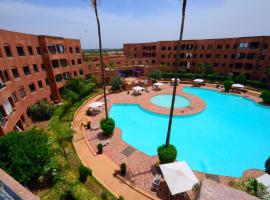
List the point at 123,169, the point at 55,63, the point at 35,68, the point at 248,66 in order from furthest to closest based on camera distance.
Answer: the point at 248,66 → the point at 55,63 → the point at 35,68 → the point at 123,169

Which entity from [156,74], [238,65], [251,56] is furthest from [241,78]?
[156,74]

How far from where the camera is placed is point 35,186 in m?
10.7

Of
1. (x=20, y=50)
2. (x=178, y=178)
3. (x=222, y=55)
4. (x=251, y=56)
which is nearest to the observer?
(x=178, y=178)

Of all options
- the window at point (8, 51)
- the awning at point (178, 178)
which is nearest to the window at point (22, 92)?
the window at point (8, 51)

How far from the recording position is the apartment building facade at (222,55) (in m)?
39.8

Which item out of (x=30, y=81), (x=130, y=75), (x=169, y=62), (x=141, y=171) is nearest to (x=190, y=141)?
(x=141, y=171)

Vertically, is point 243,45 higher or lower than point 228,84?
higher

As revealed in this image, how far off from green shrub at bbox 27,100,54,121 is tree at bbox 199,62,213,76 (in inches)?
1803

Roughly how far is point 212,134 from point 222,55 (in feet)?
122

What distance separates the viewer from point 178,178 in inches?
436

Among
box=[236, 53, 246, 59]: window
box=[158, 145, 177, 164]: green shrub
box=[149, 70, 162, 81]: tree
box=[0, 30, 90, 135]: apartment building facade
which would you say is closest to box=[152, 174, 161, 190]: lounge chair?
box=[158, 145, 177, 164]: green shrub

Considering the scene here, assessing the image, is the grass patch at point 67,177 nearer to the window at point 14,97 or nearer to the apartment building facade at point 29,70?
the apartment building facade at point 29,70

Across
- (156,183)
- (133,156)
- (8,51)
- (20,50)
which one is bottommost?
(133,156)

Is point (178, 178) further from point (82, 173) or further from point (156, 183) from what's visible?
point (82, 173)
